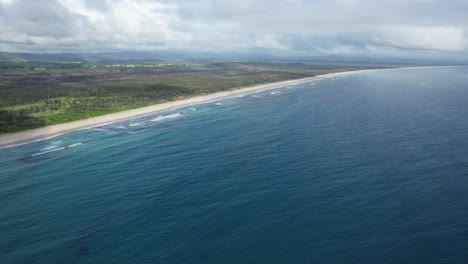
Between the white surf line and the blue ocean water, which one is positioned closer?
the blue ocean water

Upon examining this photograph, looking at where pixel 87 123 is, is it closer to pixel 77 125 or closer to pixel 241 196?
pixel 77 125

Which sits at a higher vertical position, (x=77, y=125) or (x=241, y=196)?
(x=77, y=125)

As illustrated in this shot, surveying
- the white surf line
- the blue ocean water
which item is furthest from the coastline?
the blue ocean water

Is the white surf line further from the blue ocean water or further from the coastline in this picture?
the blue ocean water

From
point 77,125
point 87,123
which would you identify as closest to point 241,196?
point 77,125

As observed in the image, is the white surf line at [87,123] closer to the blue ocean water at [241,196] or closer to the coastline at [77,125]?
the coastline at [77,125]

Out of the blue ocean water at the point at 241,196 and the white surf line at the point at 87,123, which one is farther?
the white surf line at the point at 87,123

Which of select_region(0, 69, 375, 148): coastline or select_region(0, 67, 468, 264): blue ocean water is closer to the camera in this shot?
select_region(0, 67, 468, 264): blue ocean water

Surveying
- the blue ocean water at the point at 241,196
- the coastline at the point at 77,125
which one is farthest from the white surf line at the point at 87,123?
the blue ocean water at the point at 241,196
